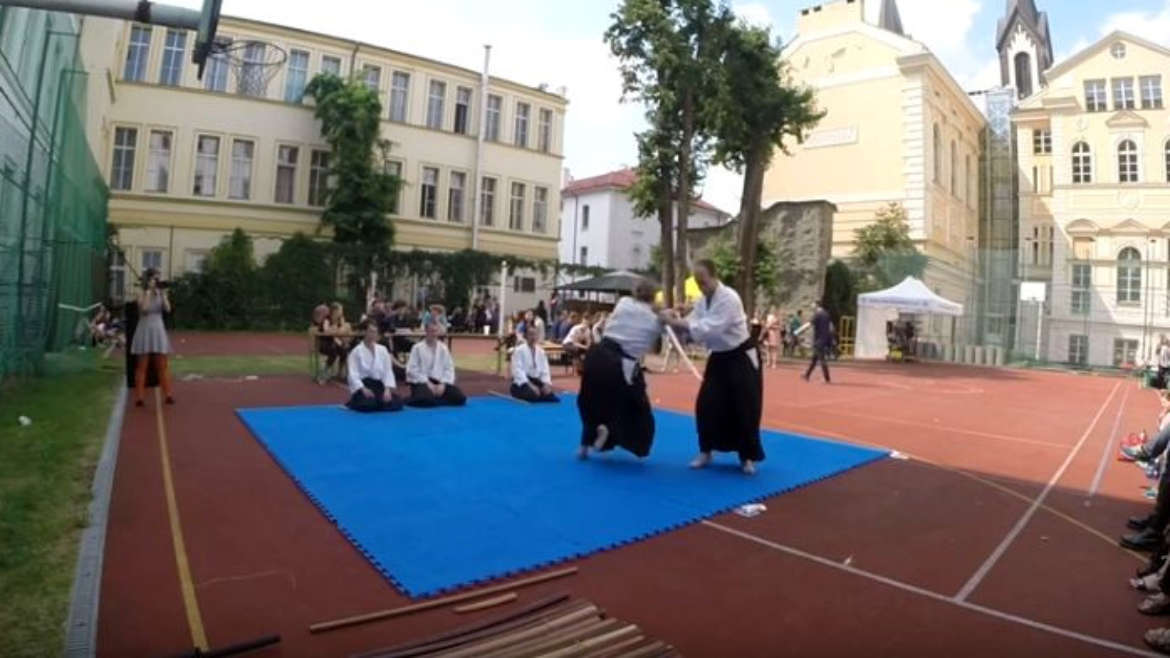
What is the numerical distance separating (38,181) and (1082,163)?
150ft

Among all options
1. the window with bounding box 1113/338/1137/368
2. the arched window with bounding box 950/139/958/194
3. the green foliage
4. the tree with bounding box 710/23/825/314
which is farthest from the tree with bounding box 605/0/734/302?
the arched window with bounding box 950/139/958/194

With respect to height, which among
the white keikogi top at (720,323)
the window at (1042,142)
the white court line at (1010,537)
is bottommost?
the white court line at (1010,537)

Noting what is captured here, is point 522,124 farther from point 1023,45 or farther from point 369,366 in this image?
point 1023,45

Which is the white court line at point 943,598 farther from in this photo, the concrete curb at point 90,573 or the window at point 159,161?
the window at point 159,161

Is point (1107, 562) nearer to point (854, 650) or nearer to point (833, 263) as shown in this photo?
point (854, 650)

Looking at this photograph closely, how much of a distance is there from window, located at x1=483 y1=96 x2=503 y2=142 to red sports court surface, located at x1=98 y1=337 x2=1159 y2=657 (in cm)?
3151

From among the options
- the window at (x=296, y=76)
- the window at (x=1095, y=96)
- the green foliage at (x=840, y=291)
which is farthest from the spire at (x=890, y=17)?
the window at (x=296, y=76)

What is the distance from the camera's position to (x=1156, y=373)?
20734 millimetres

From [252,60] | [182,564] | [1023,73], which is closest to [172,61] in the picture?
[252,60]

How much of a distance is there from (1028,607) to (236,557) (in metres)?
4.54

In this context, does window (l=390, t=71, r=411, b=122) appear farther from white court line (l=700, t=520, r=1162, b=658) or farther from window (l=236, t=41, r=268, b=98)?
white court line (l=700, t=520, r=1162, b=658)

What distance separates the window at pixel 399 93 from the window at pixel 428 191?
276 cm

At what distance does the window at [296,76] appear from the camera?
106 ft

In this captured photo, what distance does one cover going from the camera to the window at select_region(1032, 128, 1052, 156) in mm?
41856
